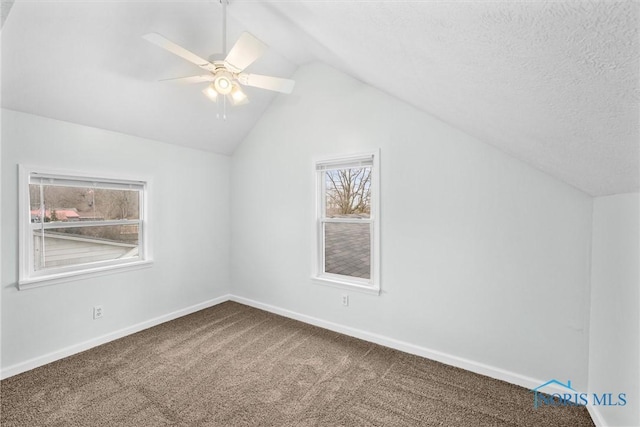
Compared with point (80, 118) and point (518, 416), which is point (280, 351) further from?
point (80, 118)

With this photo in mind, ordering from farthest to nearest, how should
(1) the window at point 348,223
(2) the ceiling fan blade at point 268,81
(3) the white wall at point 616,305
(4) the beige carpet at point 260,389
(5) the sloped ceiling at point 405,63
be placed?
(1) the window at point 348,223 < (2) the ceiling fan blade at point 268,81 < (4) the beige carpet at point 260,389 < (3) the white wall at point 616,305 < (5) the sloped ceiling at point 405,63

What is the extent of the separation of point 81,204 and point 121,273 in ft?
2.72

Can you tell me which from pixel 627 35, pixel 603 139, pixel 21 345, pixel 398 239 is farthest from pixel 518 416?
pixel 21 345

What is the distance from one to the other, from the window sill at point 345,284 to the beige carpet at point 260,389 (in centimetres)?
54

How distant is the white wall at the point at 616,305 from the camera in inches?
59.2

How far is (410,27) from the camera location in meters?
1.00

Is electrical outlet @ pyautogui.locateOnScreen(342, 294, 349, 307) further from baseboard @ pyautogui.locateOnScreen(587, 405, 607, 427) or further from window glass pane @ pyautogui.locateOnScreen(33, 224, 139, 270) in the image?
window glass pane @ pyautogui.locateOnScreen(33, 224, 139, 270)

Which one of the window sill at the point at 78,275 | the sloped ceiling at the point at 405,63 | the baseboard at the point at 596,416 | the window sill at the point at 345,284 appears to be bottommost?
the baseboard at the point at 596,416

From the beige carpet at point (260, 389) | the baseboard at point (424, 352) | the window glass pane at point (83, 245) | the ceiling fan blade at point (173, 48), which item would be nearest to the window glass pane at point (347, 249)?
the baseboard at point (424, 352)

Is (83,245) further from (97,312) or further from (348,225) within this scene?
(348,225)

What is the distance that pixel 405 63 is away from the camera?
4.75ft

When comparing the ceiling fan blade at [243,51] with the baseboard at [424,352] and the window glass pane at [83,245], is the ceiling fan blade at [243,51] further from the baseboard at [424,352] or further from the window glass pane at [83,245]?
the baseboard at [424,352]

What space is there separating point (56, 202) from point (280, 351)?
8.61 feet

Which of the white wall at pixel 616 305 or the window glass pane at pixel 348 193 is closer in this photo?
the white wall at pixel 616 305
